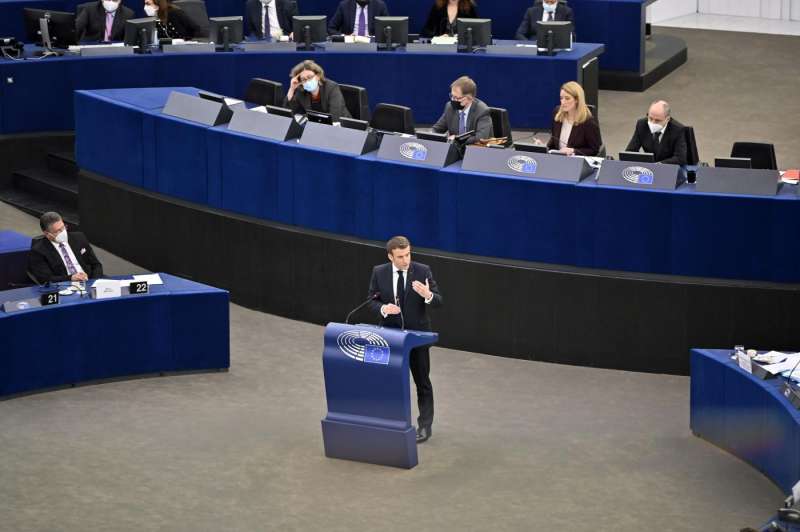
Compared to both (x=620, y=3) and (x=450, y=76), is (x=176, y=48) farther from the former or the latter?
(x=620, y=3)

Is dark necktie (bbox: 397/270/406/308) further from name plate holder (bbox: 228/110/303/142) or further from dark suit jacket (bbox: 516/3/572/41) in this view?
dark suit jacket (bbox: 516/3/572/41)

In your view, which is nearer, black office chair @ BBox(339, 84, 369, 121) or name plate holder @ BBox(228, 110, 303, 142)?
name plate holder @ BBox(228, 110, 303, 142)

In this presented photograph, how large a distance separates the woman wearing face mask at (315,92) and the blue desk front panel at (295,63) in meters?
2.18

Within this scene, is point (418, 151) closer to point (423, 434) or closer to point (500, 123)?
point (500, 123)

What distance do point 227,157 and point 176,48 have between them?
3.28 m

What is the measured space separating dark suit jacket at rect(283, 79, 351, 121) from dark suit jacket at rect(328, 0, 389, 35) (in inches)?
136

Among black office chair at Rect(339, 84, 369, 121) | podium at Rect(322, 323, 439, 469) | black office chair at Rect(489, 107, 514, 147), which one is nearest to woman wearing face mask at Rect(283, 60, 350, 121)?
black office chair at Rect(339, 84, 369, 121)

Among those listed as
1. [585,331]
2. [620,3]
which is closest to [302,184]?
[585,331]

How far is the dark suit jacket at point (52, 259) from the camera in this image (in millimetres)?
11680

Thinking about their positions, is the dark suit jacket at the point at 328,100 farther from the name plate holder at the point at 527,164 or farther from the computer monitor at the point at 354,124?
the name plate holder at the point at 527,164

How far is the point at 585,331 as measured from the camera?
459 inches

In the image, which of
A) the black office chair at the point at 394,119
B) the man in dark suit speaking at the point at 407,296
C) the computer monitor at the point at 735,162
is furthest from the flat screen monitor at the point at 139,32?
the computer monitor at the point at 735,162

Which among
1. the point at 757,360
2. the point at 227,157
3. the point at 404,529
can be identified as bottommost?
the point at 404,529

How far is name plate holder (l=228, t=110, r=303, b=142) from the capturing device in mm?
12867
